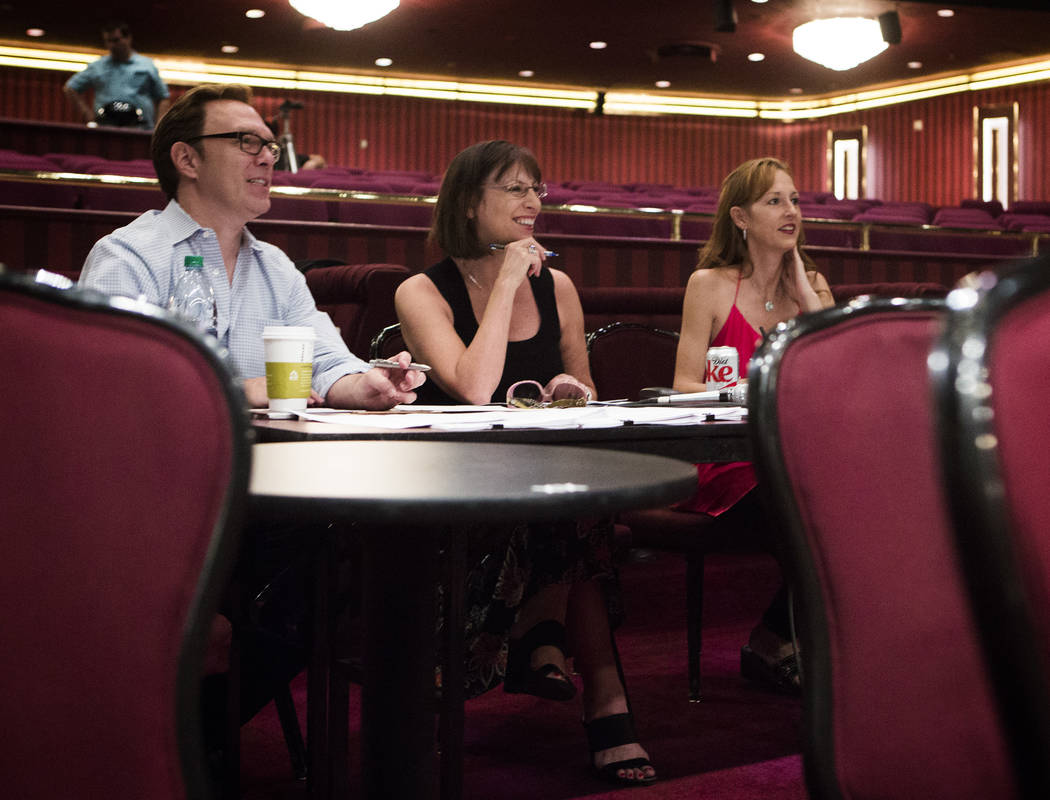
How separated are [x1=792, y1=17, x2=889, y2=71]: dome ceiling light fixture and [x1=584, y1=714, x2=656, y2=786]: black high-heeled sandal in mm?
9032

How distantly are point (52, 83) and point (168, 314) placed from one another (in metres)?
12.5

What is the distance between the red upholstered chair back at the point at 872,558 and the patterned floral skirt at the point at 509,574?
3.13ft

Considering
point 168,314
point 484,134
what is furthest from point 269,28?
point 168,314

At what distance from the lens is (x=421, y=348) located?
2.17m

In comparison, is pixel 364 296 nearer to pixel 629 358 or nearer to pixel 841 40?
pixel 629 358

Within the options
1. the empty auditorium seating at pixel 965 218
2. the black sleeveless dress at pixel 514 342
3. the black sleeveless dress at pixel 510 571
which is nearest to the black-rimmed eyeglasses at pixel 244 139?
the black sleeveless dress at pixel 514 342

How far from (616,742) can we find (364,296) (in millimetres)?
1359

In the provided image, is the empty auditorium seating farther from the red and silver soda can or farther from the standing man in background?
the red and silver soda can

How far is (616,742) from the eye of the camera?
5.70 ft

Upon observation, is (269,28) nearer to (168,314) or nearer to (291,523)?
(291,523)

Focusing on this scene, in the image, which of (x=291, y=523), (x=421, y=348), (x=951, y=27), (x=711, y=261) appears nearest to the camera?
(x=291, y=523)

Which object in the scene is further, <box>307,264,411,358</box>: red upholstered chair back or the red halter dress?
<box>307,264,411,358</box>: red upholstered chair back

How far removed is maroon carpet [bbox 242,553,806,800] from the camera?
173 centimetres

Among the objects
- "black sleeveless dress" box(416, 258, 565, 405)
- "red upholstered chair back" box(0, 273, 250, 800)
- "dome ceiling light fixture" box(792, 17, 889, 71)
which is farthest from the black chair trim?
"dome ceiling light fixture" box(792, 17, 889, 71)
